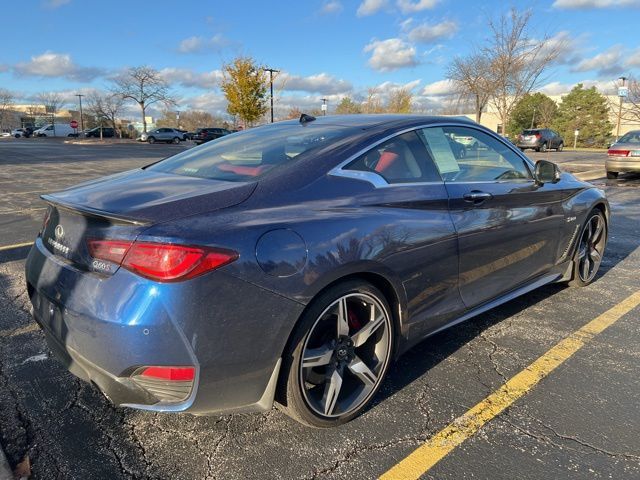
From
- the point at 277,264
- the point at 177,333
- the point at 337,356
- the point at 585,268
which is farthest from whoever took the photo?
the point at 585,268

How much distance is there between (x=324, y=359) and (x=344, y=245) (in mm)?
569

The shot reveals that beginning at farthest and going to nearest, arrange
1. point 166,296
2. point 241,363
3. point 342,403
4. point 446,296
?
point 446,296 → point 342,403 → point 241,363 → point 166,296

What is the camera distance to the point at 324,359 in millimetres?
2363

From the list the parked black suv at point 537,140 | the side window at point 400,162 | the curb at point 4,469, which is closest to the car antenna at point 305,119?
the side window at point 400,162

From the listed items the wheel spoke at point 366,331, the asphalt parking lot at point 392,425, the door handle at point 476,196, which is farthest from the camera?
the door handle at point 476,196

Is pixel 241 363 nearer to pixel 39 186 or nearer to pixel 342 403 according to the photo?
pixel 342 403

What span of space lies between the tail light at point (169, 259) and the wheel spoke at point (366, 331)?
863 mm

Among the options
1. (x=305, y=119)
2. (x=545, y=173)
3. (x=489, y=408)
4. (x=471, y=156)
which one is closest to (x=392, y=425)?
(x=489, y=408)

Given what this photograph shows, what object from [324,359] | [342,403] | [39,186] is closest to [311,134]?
[324,359]

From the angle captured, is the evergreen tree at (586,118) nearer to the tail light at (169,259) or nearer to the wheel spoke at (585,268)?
the wheel spoke at (585,268)

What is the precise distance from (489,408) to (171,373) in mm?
1714

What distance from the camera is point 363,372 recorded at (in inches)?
99.7

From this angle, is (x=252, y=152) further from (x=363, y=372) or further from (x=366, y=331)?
(x=363, y=372)

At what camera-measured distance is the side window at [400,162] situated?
268cm
